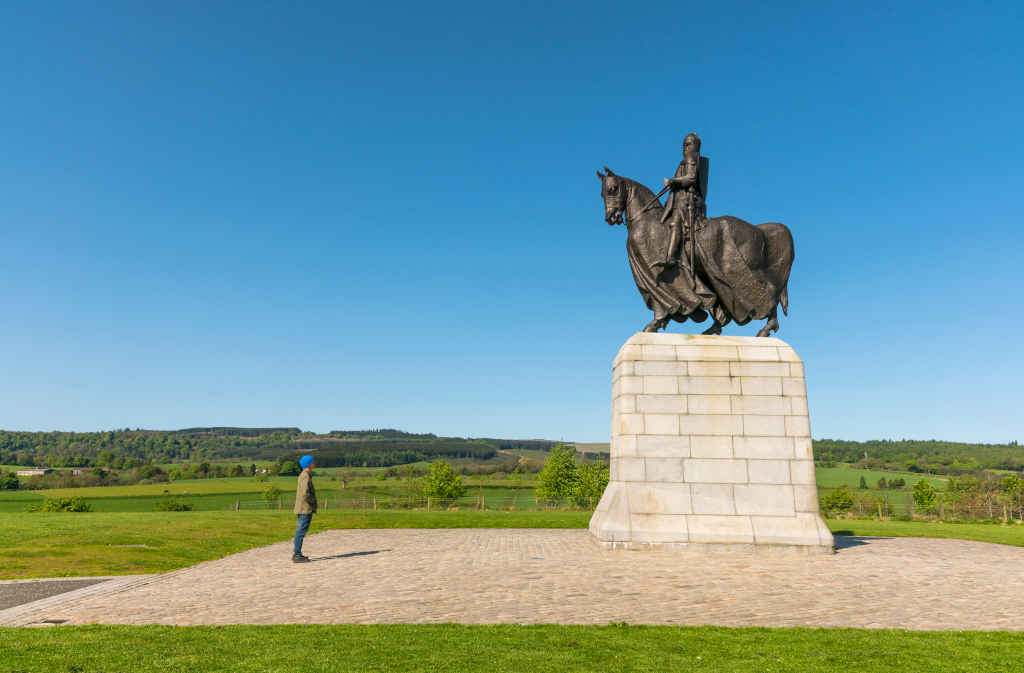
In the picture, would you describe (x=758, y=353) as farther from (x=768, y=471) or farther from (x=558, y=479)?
(x=558, y=479)

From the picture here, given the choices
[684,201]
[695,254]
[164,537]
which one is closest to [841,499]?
[695,254]

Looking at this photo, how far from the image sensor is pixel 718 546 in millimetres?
13281

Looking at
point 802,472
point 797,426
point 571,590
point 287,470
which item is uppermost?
point 797,426

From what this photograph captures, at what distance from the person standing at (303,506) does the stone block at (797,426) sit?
37.2ft

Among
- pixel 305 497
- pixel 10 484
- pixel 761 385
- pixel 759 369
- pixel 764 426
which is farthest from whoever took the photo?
pixel 10 484

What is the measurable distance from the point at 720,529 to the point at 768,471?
73.9 inches

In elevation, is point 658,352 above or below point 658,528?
above

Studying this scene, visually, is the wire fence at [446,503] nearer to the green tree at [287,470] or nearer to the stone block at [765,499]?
the stone block at [765,499]

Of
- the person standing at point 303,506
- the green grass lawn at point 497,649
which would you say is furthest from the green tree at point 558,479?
the green grass lawn at point 497,649

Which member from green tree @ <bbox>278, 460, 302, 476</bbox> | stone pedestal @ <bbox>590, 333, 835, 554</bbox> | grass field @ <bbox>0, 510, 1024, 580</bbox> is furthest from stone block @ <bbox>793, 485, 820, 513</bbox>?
green tree @ <bbox>278, 460, 302, 476</bbox>

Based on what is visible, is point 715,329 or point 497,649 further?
point 715,329

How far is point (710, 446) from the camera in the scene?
1416 centimetres

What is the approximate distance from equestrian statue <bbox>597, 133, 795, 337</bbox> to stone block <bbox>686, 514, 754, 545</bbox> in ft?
16.2

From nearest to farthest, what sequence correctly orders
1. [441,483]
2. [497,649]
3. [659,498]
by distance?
1. [497,649]
2. [659,498]
3. [441,483]
